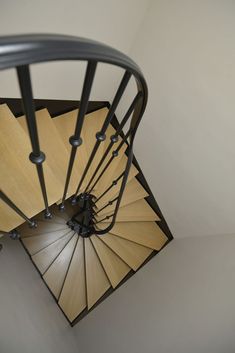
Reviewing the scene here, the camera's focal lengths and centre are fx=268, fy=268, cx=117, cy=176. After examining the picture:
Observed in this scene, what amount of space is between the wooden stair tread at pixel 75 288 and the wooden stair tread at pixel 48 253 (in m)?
0.21

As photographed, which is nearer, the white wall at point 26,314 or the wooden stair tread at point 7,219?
the wooden stair tread at point 7,219

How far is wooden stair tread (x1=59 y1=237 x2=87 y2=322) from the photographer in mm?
3811

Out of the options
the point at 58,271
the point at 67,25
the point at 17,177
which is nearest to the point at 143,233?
the point at 58,271

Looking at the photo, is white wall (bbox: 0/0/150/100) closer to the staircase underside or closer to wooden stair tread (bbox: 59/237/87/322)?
the staircase underside

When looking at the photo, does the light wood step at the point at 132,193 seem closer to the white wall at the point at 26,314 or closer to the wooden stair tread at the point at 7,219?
the white wall at the point at 26,314

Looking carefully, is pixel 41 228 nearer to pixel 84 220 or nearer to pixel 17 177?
pixel 84 220

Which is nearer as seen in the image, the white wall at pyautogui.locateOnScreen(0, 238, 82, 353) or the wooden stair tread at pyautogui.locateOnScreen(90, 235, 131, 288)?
the white wall at pyautogui.locateOnScreen(0, 238, 82, 353)

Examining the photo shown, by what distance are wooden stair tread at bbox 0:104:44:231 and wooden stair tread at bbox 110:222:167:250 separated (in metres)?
2.18

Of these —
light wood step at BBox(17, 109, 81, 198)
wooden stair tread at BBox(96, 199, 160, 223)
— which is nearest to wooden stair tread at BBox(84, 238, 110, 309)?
wooden stair tread at BBox(96, 199, 160, 223)

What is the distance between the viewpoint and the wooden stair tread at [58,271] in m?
3.77

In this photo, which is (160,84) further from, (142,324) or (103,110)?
(142,324)

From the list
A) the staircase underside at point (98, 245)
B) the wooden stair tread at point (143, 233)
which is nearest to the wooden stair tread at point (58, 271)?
the staircase underside at point (98, 245)

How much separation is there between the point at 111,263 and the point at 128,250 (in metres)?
0.32

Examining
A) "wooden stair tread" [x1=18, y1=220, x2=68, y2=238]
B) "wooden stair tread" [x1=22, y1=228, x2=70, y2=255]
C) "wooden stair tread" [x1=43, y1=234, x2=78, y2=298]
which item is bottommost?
"wooden stair tread" [x1=43, y1=234, x2=78, y2=298]
